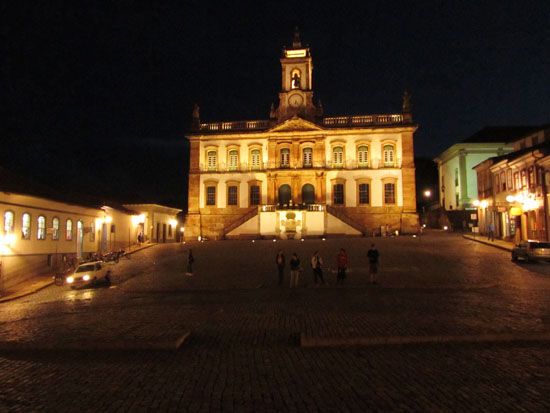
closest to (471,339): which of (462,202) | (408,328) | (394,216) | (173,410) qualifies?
(408,328)

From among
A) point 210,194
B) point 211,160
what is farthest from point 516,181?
point 211,160

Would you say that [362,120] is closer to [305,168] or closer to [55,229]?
[305,168]

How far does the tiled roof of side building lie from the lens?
58781mm

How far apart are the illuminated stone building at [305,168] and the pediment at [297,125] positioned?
4.2 inches

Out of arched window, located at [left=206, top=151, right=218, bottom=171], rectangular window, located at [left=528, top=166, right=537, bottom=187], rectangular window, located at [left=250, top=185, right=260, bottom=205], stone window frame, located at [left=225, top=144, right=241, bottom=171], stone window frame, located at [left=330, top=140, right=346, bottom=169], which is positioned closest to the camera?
rectangular window, located at [left=528, top=166, right=537, bottom=187]

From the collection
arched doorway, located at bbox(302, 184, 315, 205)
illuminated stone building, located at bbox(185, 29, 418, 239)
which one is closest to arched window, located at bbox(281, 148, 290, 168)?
illuminated stone building, located at bbox(185, 29, 418, 239)

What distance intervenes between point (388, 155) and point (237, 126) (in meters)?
16.8

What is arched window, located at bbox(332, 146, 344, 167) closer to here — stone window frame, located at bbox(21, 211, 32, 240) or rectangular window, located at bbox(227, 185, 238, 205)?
rectangular window, located at bbox(227, 185, 238, 205)

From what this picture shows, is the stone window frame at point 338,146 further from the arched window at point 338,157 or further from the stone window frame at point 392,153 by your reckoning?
the stone window frame at point 392,153

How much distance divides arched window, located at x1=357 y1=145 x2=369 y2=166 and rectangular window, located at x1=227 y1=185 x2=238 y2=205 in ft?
45.1

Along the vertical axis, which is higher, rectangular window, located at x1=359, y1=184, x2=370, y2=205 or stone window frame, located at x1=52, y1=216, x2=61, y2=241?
rectangular window, located at x1=359, y1=184, x2=370, y2=205

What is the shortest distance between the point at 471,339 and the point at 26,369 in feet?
27.4

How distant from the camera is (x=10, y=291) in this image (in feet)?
77.9

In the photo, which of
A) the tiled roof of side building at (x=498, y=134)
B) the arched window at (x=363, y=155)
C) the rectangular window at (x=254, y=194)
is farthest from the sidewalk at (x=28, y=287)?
the tiled roof of side building at (x=498, y=134)
